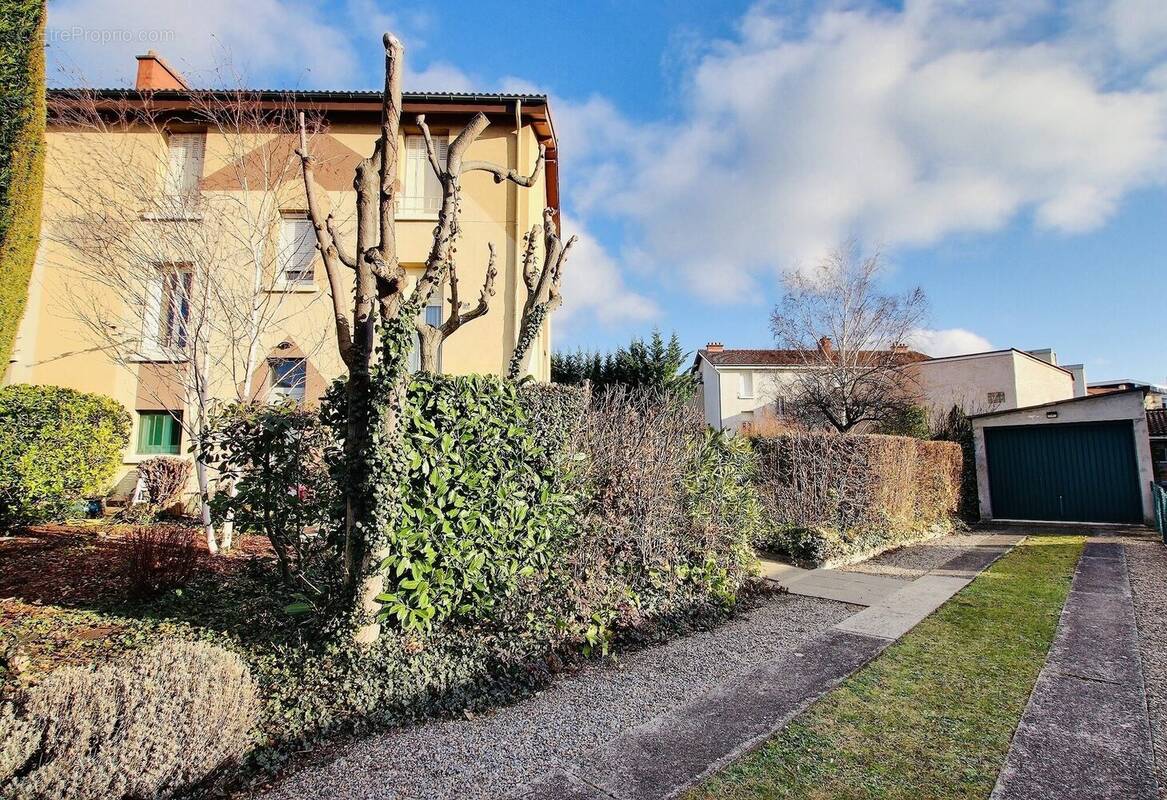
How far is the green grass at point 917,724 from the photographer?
2.78 metres

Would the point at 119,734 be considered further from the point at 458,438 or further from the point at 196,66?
the point at 196,66

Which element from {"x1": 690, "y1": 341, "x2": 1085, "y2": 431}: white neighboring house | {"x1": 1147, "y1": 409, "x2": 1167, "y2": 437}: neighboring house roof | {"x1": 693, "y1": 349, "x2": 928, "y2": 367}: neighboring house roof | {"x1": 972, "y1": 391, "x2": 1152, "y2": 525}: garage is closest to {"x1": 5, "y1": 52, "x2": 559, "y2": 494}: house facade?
{"x1": 690, "y1": 341, "x2": 1085, "y2": 431}: white neighboring house

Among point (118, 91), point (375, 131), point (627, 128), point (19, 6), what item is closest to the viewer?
point (19, 6)

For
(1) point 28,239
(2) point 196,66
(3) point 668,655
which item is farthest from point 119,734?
(2) point 196,66

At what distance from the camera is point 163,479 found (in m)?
9.84

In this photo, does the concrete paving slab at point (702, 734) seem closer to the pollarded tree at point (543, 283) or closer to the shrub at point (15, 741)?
the shrub at point (15, 741)

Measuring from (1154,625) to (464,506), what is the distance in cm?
670

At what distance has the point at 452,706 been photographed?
3654mm

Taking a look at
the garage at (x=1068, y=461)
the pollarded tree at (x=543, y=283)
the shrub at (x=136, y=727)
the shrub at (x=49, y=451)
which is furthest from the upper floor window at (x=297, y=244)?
the garage at (x=1068, y=461)

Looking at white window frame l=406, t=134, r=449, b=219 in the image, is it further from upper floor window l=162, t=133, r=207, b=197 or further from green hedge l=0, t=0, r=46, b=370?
green hedge l=0, t=0, r=46, b=370

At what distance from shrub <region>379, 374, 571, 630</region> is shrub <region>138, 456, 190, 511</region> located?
8090 mm

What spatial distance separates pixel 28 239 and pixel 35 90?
48.7 inches

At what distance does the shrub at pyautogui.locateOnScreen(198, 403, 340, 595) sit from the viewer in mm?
4422

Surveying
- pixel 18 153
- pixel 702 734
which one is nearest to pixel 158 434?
pixel 18 153
